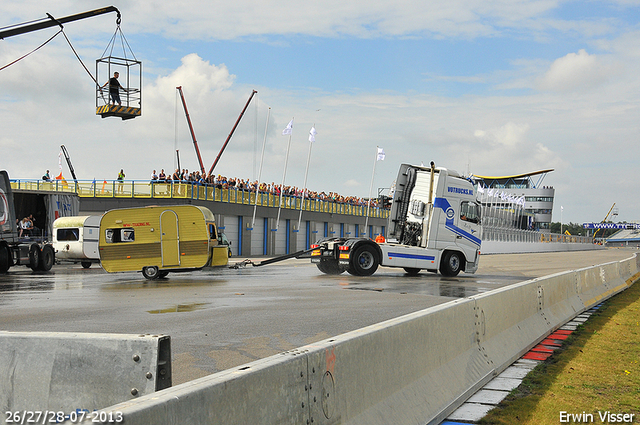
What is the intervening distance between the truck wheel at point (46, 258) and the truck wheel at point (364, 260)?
12095 mm

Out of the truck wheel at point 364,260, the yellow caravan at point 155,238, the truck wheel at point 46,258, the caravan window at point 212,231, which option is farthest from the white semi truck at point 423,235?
Result: the truck wheel at point 46,258

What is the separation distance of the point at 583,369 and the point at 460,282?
1268cm

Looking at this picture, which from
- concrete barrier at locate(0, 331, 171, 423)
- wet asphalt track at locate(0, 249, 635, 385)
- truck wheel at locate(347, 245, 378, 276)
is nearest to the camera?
concrete barrier at locate(0, 331, 171, 423)

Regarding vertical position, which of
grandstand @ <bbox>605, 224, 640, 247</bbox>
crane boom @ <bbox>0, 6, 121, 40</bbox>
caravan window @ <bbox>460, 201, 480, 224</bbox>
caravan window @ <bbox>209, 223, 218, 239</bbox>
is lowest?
grandstand @ <bbox>605, 224, 640, 247</bbox>

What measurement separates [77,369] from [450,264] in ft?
63.6

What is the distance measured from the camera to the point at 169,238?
20.4 meters

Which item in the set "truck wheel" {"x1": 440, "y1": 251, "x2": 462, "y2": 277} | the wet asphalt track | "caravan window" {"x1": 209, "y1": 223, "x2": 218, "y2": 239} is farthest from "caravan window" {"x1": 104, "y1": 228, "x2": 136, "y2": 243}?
"truck wheel" {"x1": 440, "y1": 251, "x2": 462, "y2": 277}

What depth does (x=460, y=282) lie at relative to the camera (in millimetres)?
20328

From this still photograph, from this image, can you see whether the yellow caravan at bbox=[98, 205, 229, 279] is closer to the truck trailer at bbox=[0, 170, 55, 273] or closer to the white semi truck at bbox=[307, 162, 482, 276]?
the white semi truck at bbox=[307, 162, 482, 276]

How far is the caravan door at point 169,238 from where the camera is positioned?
20328 mm

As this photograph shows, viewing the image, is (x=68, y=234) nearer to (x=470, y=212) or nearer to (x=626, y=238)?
(x=470, y=212)

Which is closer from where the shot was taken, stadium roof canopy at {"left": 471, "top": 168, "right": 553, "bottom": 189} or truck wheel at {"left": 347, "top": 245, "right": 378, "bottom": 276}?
truck wheel at {"left": 347, "top": 245, "right": 378, "bottom": 276}

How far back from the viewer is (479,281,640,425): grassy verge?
19.0ft

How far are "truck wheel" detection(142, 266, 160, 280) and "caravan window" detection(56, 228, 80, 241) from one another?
30.6 ft
